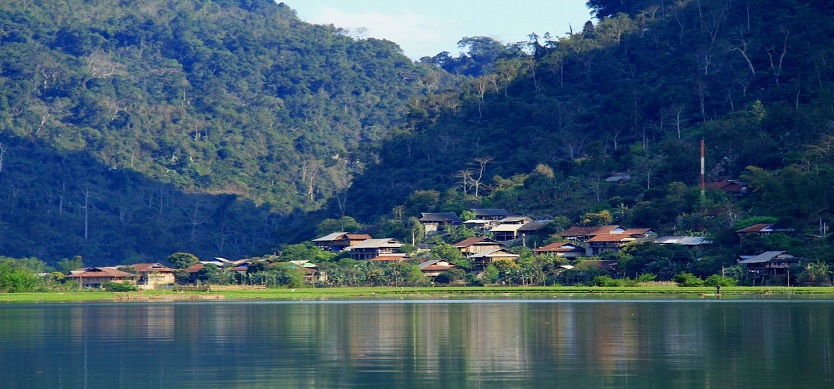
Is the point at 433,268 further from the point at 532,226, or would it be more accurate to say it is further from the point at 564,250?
the point at 532,226

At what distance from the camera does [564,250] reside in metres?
88.4

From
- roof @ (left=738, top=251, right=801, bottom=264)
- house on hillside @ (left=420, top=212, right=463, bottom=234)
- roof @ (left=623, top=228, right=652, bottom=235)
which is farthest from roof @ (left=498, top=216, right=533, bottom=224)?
roof @ (left=738, top=251, right=801, bottom=264)

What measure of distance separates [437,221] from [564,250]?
19.4 metres

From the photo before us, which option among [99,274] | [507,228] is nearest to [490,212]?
[507,228]

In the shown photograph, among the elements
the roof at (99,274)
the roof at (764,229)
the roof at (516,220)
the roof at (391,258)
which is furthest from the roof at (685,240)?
the roof at (99,274)

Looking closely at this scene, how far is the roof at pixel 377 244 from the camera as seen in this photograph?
323 ft

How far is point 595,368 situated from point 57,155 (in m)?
130

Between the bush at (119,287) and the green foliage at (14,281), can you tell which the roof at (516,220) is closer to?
the bush at (119,287)

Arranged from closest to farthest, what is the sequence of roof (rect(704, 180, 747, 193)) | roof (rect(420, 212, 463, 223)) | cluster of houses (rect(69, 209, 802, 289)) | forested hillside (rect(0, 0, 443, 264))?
1. cluster of houses (rect(69, 209, 802, 289))
2. roof (rect(704, 180, 747, 193))
3. roof (rect(420, 212, 463, 223))
4. forested hillside (rect(0, 0, 443, 264))

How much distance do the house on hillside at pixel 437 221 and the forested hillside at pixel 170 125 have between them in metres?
24.0

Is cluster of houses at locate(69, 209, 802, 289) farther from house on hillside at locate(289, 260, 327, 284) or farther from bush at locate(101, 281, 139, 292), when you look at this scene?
bush at locate(101, 281, 139, 292)

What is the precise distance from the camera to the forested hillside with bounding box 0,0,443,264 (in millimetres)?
138250

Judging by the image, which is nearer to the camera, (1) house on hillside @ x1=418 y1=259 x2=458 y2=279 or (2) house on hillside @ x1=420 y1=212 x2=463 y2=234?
(1) house on hillside @ x1=418 y1=259 x2=458 y2=279

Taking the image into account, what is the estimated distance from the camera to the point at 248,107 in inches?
6890
